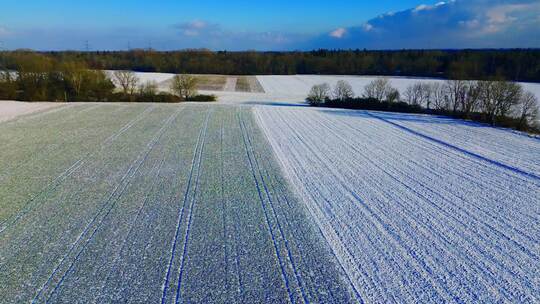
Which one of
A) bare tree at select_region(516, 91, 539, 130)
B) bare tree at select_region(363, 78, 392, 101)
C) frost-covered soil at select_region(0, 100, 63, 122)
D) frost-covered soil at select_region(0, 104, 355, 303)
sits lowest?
frost-covered soil at select_region(0, 104, 355, 303)

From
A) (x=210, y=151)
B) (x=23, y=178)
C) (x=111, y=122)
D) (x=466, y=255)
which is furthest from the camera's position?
(x=111, y=122)

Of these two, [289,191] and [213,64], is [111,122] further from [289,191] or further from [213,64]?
[213,64]

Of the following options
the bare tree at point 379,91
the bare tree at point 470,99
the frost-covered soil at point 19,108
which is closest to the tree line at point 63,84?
the frost-covered soil at point 19,108

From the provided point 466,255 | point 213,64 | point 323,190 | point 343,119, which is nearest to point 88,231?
point 323,190

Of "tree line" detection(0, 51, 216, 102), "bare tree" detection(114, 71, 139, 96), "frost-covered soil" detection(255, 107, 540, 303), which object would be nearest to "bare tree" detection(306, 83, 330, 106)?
"tree line" detection(0, 51, 216, 102)

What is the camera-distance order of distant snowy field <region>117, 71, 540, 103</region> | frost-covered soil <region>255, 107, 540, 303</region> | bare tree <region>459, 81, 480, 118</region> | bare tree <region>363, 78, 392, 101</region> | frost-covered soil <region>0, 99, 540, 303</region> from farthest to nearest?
distant snowy field <region>117, 71, 540, 103</region> → bare tree <region>363, 78, 392, 101</region> → bare tree <region>459, 81, 480, 118</region> → frost-covered soil <region>255, 107, 540, 303</region> → frost-covered soil <region>0, 99, 540, 303</region>

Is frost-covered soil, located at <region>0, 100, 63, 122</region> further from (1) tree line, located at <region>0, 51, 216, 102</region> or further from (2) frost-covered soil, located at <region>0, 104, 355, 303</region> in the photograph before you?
(2) frost-covered soil, located at <region>0, 104, 355, 303</region>

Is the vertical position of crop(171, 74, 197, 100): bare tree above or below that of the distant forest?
below

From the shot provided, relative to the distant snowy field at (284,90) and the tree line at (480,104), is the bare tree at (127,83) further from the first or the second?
the tree line at (480,104)

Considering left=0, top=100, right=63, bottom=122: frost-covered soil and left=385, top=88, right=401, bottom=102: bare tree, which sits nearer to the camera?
left=0, top=100, right=63, bottom=122: frost-covered soil
